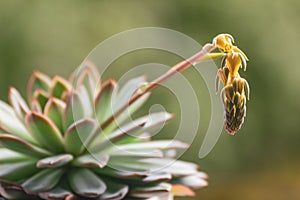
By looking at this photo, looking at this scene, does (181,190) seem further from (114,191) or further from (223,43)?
(223,43)

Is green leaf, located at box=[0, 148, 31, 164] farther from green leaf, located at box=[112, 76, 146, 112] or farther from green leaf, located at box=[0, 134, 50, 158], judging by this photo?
green leaf, located at box=[112, 76, 146, 112]

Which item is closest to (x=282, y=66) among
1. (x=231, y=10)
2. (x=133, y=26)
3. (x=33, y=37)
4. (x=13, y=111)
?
(x=231, y=10)

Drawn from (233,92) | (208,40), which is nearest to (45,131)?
(233,92)

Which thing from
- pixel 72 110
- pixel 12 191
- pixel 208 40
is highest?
pixel 208 40

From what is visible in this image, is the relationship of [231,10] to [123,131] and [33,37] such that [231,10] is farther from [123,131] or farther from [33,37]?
[123,131]

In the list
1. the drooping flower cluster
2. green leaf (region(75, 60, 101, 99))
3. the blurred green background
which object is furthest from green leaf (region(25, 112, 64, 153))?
the blurred green background

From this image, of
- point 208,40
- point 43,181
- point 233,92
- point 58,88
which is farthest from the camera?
point 208,40

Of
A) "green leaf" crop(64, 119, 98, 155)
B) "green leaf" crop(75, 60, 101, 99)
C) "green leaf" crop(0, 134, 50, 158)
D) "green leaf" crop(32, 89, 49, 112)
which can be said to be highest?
"green leaf" crop(75, 60, 101, 99)
